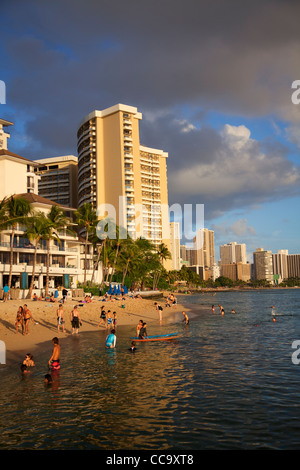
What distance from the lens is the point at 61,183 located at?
153 m

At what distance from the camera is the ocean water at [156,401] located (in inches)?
393

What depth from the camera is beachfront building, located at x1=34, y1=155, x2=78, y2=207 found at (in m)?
152

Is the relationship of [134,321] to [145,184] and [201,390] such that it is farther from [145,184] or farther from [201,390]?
[145,184]

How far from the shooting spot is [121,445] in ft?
31.5

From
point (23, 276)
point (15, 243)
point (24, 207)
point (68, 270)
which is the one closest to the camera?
point (24, 207)

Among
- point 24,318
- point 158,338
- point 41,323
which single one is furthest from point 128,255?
point 24,318

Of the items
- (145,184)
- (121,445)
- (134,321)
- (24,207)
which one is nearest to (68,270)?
(24,207)

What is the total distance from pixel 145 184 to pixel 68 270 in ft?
311

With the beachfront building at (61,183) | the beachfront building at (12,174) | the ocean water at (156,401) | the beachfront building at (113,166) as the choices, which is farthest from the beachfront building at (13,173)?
the beachfront building at (61,183)

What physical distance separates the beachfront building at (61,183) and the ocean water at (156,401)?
134 metres

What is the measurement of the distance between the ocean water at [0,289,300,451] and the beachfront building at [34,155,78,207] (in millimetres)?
134200

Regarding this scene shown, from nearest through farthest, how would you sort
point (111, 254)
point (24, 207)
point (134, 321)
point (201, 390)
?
point (201, 390), point (134, 321), point (24, 207), point (111, 254)

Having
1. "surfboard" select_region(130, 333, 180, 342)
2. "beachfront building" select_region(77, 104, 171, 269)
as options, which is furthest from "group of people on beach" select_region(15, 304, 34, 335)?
"beachfront building" select_region(77, 104, 171, 269)

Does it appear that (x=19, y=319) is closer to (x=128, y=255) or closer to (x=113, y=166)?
(x=128, y=255)
